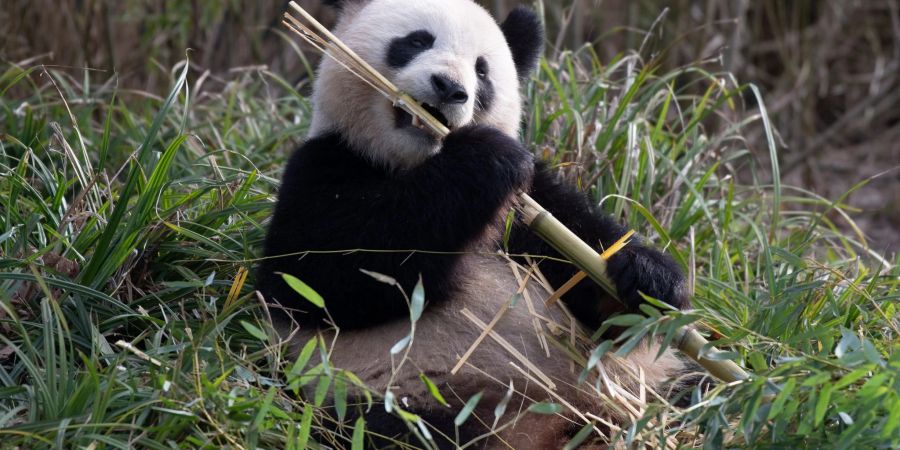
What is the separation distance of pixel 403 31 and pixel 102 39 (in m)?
4.06

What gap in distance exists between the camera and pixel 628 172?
4.49 metres

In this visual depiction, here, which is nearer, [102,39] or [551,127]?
[551,127]

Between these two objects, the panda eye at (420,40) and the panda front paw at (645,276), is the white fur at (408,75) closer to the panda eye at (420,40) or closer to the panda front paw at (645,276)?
the panda eye at (420,40)

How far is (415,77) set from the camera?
3246 mm

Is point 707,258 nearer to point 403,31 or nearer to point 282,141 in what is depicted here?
point 403,31

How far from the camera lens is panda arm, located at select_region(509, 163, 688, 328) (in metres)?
3.18

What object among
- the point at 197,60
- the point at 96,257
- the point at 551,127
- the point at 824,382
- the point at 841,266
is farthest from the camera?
the point at 197,60

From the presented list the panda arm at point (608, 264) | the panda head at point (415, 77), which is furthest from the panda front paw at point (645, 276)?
the panda head at point (415, 77)

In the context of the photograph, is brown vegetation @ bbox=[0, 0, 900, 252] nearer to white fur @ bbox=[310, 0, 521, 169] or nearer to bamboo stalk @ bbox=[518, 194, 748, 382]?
white fur @ bbox=[310, 0, 521, 169]

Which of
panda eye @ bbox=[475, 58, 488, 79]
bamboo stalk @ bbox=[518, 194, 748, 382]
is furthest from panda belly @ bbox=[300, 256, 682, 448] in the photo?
panda eye @ bbox=[475, 58, 488, 79]

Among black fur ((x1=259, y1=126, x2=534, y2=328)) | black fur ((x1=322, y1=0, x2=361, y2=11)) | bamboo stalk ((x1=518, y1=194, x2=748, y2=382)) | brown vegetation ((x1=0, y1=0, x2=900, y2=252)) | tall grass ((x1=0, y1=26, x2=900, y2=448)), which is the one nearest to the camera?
tall grass ((x1=0, y1=26, x2=900, y2=448))

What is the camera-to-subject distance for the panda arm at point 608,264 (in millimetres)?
3176

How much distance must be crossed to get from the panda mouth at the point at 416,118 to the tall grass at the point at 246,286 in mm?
743

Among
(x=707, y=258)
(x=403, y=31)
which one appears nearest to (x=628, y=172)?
(x=707, y=258)
